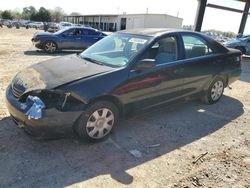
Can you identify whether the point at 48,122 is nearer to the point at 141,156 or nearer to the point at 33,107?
the point at 33,107

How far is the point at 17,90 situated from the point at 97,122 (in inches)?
48.8

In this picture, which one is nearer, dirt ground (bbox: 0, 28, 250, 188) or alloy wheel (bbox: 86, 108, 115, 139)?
dirt ground (bbox: 0, 28, 250, 188)

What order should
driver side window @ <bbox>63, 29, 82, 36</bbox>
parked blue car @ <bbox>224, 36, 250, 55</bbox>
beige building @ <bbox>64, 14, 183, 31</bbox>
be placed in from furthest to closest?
beige building @ <bbox>64, 14, 183, 31</bbox>
parked blue car @ <bbox>224, 36, 250, 55</bbox>
driver side window @ <bbox>63, 29, 82, 36</bbox>

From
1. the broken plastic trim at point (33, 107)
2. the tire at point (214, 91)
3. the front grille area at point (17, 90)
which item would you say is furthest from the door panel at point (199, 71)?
the front grille area at point (17, 90)

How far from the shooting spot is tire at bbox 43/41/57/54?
1251 centimetres

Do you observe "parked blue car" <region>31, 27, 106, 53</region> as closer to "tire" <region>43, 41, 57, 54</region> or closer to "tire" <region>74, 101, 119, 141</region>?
"tire" <region>43, 41, 57, 54</region>

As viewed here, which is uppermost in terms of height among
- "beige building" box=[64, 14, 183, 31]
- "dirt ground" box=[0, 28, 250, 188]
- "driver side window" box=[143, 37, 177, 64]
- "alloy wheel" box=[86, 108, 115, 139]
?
"driver side window" box=[143, 37, 177, 64]

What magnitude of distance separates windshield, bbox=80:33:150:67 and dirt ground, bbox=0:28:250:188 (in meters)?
1.17

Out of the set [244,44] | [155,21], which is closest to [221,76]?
[244,44]

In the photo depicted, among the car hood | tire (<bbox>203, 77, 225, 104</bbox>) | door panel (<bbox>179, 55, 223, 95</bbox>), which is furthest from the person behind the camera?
tire (<bbox>203, 77, 225, 104</bbox>)

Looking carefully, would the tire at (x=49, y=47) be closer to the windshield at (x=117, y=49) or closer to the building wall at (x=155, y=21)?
the windshield at (x=117, y=49)

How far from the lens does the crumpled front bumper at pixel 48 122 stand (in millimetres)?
3260

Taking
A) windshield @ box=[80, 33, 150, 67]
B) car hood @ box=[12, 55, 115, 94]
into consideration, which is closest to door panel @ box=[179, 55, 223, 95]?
windshield @ box=[80, 33, 150, 67]

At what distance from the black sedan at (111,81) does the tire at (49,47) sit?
8315 mm
